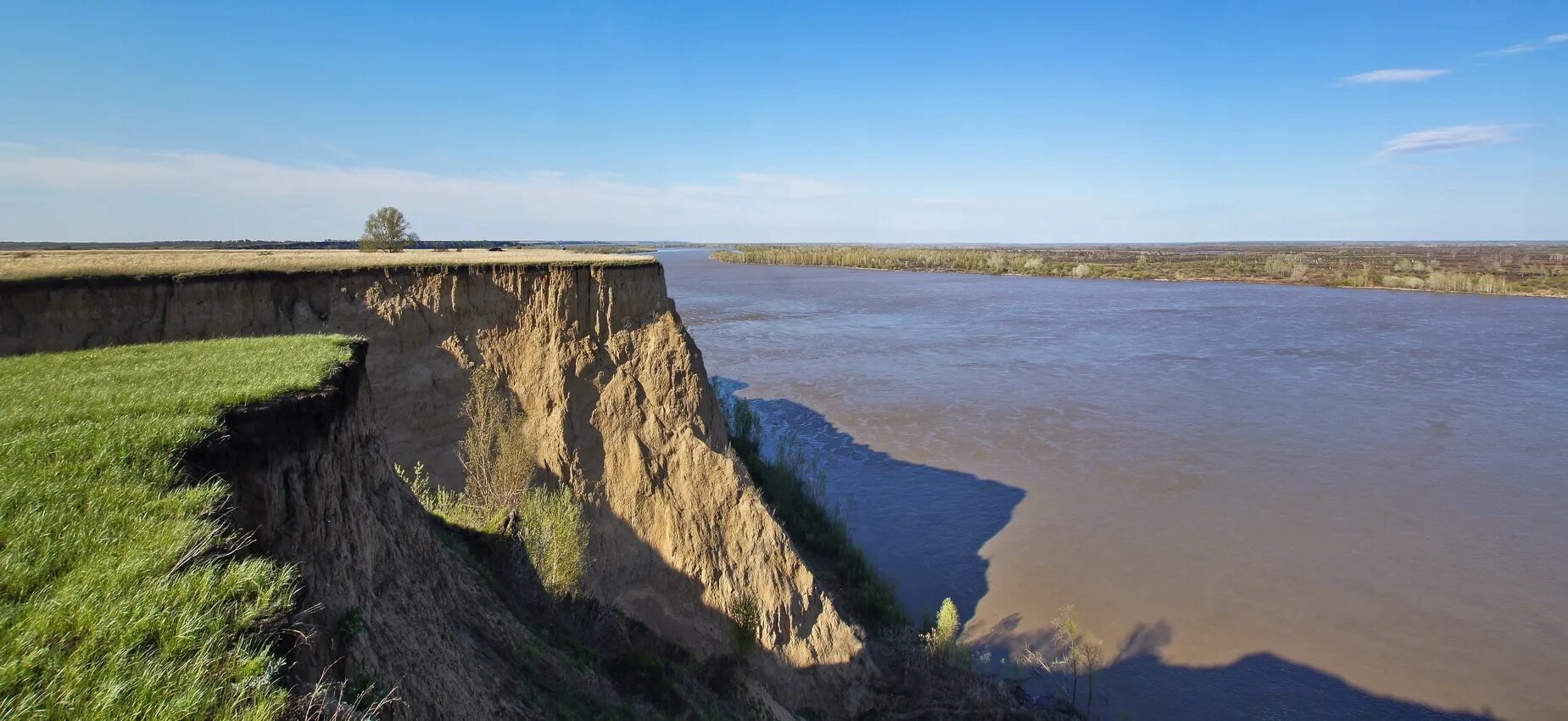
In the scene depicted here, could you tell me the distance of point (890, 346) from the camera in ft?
148

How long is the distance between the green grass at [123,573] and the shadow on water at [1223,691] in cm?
1488

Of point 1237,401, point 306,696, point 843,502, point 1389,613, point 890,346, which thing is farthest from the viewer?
point 890,346

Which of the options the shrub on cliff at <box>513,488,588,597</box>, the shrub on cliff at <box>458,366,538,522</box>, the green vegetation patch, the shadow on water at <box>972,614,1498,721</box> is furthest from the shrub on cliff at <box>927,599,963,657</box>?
the shrub on cliff at <box>458,366,538,522</box>

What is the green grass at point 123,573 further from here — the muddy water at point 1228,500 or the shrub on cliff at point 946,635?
the muddy water at point 1228,500

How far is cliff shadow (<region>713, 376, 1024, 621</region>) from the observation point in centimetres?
1869

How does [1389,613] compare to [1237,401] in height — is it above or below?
below

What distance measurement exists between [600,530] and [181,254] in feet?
35.8

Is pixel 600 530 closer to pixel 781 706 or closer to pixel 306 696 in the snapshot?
pixel 781 706

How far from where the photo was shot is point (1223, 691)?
48.4 ft

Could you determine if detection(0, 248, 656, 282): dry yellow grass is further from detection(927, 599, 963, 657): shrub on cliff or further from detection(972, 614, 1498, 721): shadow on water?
detection(972, 614, 1498, 721): shadow on water

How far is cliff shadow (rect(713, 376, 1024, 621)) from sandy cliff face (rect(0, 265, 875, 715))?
4652 millimetres

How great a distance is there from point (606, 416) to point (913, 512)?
1074 centimetres

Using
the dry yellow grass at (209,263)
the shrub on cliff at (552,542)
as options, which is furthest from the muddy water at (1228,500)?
the dry yellow grass at (209,263)

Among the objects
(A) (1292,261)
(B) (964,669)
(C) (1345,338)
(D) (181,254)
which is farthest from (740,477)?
(A) (1292,261)
